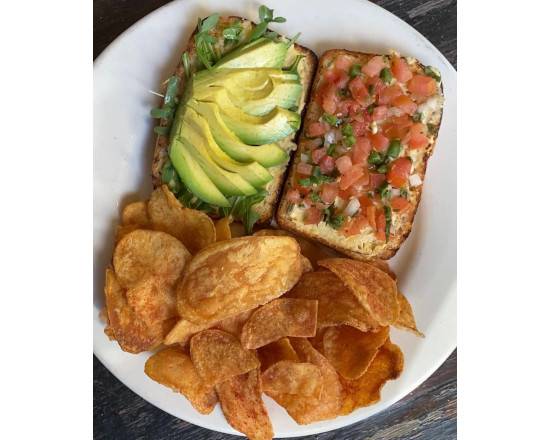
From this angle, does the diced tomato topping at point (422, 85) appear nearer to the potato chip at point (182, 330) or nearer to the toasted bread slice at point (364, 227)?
the toasted bread slice at point (364, 227)

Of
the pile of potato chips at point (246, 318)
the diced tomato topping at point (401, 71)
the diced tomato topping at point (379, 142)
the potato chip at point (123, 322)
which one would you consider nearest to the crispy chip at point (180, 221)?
the pile of potato chips at point (246, 318)

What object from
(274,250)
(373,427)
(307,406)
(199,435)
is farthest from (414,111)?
(199,435)

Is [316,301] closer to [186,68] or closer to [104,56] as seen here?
[186,68]

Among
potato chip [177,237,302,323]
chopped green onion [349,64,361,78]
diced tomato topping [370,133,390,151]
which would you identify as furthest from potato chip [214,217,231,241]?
chopped green onion [349,64,361,78]

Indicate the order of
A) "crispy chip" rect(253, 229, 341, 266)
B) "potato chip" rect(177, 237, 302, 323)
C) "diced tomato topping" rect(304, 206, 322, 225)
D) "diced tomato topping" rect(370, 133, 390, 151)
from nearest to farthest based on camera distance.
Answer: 1. "potato chip" rect(177, 237, 302, 323)
2. "diced tomato topping" rect(370, 133, 390, 151)
3. "diced tomato topping" rect(304, 206, 322, 225)
4. "crispy chip" rect(253, 229, 341, 266)

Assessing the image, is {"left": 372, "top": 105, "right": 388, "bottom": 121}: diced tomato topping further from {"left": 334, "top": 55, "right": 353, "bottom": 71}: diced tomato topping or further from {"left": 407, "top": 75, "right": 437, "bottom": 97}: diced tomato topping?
{"left": 334, "top": 55, "right": 353, "bottom": 71}: diced tomato topping

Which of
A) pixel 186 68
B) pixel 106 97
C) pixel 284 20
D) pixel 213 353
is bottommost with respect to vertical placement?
pixel 213 353

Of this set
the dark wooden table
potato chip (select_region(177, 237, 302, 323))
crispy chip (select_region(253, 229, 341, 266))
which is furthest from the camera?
the dark wooden table
